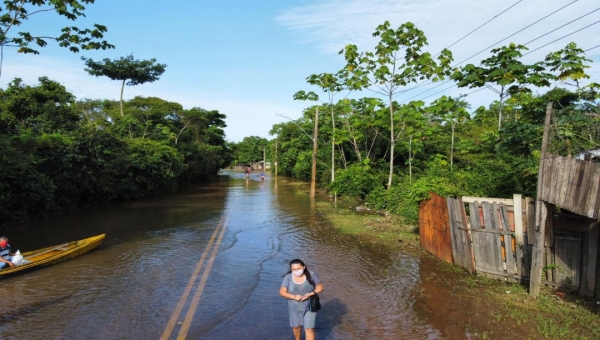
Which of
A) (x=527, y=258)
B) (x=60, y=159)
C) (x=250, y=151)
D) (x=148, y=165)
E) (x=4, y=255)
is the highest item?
(x=250, y=151)

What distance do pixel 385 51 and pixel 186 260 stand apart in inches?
546

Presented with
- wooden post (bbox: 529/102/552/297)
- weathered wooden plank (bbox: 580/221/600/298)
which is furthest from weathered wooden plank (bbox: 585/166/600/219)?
weathered wooden plank (bbox: 580/221/600/298)

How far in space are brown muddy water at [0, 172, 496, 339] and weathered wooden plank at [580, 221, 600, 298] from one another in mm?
1976

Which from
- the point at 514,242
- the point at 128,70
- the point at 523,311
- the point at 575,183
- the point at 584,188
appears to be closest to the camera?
the point at 584,188

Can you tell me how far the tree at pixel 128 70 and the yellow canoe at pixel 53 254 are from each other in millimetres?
34233

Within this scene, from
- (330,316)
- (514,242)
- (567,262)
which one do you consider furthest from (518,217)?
(330,316)

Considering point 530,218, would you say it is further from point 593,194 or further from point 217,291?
point 217,291

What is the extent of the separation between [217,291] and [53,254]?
17.3 feet

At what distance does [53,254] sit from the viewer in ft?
33.5

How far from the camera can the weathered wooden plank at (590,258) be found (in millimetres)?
6578

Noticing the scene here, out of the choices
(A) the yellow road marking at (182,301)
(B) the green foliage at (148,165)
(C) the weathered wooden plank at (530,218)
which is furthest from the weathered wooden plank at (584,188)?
(B) the green foliage at (148,165)

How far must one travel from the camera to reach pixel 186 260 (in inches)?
418

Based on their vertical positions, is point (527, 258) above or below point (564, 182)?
below

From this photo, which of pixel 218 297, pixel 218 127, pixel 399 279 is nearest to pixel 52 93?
pixel 218 297
